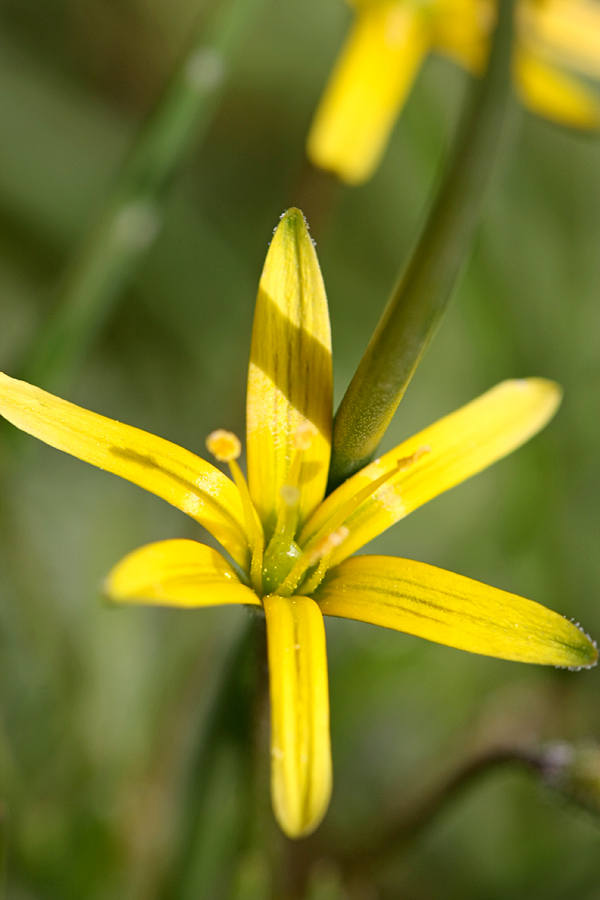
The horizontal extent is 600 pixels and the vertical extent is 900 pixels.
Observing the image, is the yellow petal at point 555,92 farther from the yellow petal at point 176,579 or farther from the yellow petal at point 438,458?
the yellow petal at point 176,579

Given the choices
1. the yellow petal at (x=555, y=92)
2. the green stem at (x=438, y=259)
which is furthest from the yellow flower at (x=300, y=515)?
the yellow petal at (x=555, y=92)

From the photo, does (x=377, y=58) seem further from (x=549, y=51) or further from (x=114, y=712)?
(x=114, y=712)

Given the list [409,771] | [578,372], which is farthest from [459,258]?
[409,771]

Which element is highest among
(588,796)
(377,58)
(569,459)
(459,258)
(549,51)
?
(549,51)

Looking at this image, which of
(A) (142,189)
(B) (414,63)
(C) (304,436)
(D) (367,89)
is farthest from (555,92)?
(C) (304,436)

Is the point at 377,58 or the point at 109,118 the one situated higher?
the point at 377,58

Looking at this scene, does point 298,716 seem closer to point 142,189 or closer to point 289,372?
point 289,372

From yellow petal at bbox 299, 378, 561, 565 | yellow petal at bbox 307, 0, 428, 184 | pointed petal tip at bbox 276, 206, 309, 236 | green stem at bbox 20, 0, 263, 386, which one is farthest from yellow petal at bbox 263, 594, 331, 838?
yellow petal at bbox 307, 0, 428, 184
